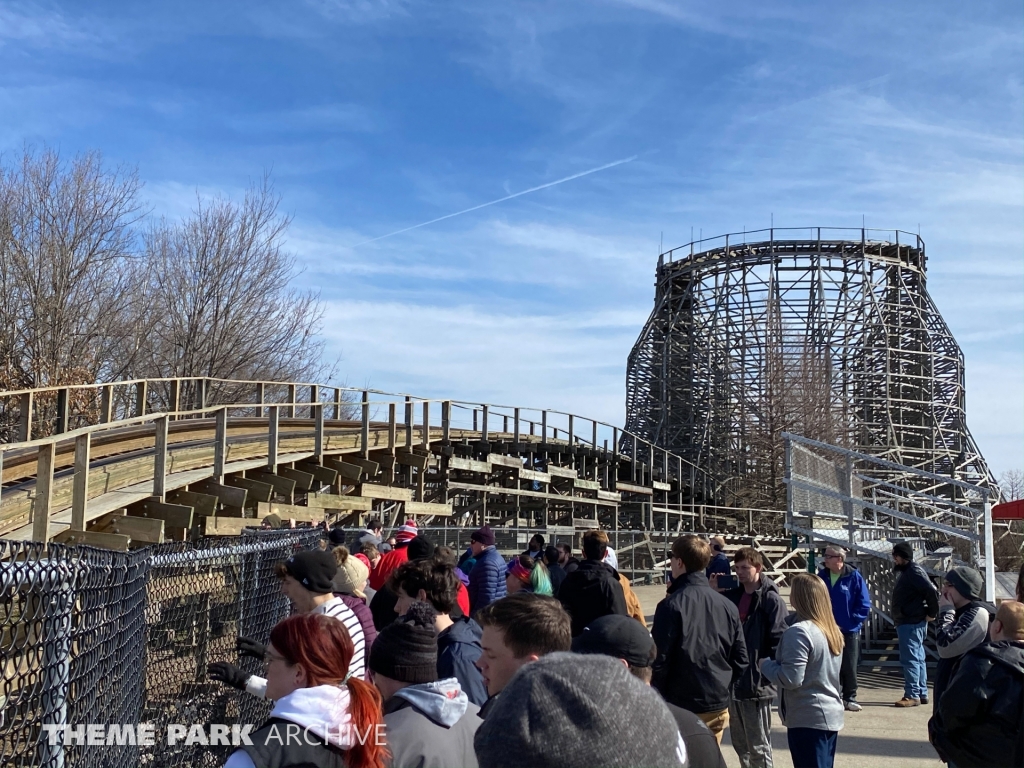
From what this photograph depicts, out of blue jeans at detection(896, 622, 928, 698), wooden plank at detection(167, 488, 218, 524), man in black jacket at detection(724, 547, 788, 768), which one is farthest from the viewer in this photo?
wooden plank at detection(167, 488, 218, 524)

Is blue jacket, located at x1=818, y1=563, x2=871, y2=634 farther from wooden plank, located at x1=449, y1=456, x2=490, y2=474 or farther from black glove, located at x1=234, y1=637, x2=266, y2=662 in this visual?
wooden plank, located at x1=449, y1=456, x2=490, y2=474

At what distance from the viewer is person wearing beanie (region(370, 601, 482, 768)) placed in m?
3.03

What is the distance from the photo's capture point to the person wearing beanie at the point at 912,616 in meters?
10.1

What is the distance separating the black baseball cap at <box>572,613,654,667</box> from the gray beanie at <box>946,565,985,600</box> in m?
3.32

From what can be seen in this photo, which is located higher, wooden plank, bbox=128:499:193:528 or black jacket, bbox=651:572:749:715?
wooden plank, bbox=128:499:193:528

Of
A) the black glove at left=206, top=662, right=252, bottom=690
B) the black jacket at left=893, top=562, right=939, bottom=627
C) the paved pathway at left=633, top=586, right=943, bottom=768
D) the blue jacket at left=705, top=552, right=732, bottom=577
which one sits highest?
the black glove at left=206, top=662, right=252, bottom=690

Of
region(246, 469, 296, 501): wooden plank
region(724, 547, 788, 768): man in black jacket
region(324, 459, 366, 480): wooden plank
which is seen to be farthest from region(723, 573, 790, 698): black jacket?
region(324, 459, 366, 480): wooden plank

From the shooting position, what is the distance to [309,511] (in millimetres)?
16422

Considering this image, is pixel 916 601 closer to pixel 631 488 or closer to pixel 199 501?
pixel 199 501

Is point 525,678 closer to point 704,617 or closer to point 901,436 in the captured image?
point 704,617

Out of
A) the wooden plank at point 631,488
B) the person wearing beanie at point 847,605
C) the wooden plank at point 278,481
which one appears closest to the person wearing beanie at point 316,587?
the person wearing beanie at point 847,605

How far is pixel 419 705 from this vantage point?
10.3 ft

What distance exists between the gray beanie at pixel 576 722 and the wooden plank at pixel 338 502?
15.9 metres

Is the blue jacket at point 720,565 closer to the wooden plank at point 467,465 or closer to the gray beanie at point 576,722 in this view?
the gray beanie at point 576,722
